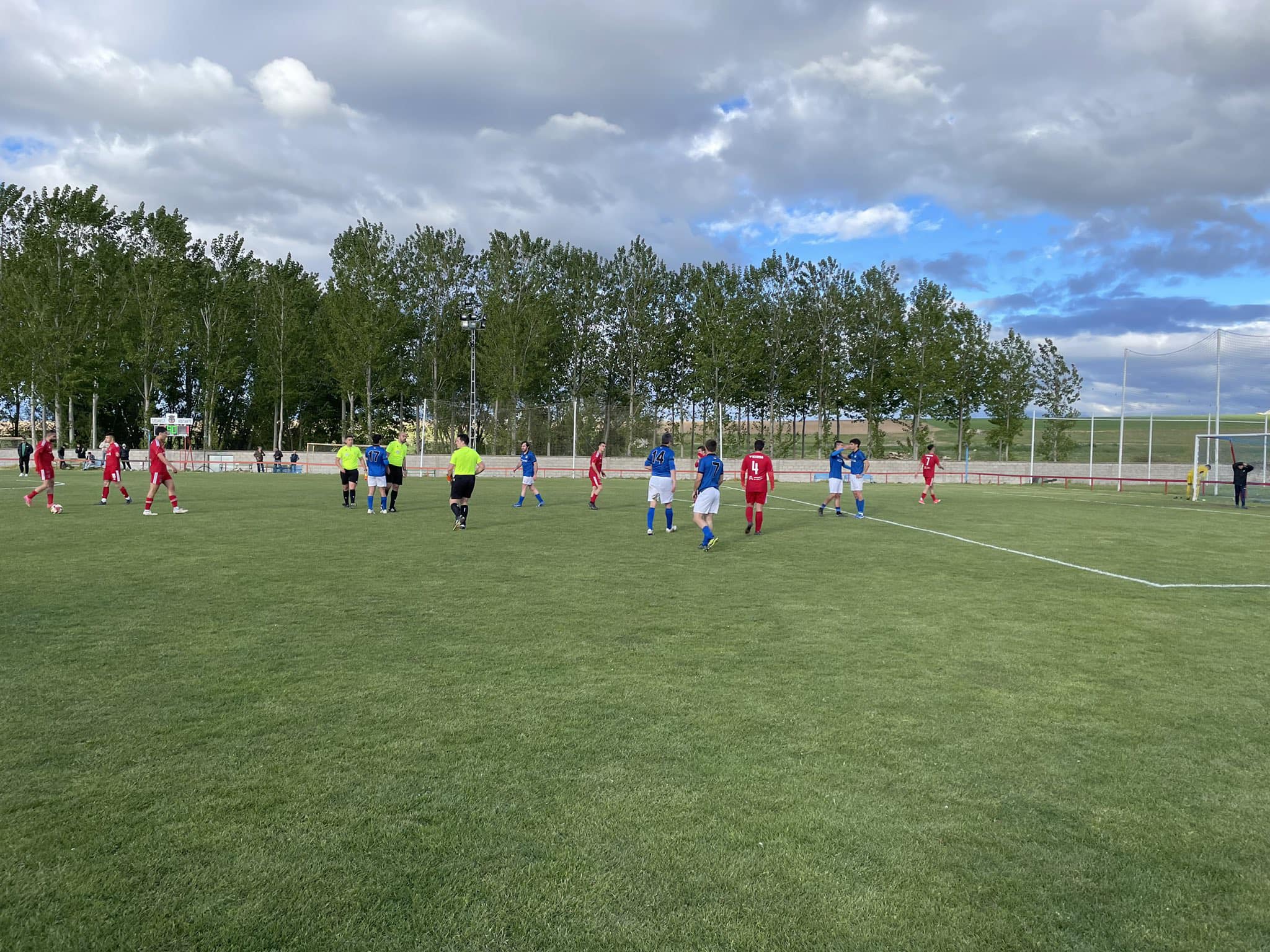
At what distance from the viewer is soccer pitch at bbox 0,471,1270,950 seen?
2.95 metres

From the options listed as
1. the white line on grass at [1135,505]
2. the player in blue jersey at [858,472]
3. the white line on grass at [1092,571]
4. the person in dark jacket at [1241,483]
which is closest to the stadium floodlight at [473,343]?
the player in blue jersey at [858,472]

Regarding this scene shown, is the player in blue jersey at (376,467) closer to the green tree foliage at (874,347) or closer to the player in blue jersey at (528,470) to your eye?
the player in blue jersey at (528,470)

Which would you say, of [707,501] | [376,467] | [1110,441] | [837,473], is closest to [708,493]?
[707,501]

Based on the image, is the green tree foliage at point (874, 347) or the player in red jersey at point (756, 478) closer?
the player in red jersey at point (756, 478)

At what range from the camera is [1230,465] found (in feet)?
125

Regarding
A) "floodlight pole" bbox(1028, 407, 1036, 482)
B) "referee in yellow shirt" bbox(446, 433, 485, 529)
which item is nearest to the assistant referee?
"referee in yellow shirt" bbox(446, 433, 485, 529)

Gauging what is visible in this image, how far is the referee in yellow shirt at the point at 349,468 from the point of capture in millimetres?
20688

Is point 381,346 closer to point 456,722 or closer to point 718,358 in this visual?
point 718,358

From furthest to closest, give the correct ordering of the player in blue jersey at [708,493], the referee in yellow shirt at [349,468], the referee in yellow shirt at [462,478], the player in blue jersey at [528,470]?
the player in blue jersey at [528,470]
the referee in yellow shirt at [349,468]
the referee in yellow shirt at [462,478]
the player in blue jersey at [708,493]

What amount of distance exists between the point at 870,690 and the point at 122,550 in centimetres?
1093

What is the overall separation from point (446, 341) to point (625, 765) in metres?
56.6

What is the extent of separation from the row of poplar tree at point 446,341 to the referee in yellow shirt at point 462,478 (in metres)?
32.1

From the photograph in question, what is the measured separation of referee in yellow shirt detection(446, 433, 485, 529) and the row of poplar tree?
105 ft

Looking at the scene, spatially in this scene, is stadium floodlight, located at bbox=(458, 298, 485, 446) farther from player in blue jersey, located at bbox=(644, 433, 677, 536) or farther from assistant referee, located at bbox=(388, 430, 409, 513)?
player in blue jersey, located at bbox=(644, 433, 677, 536)
